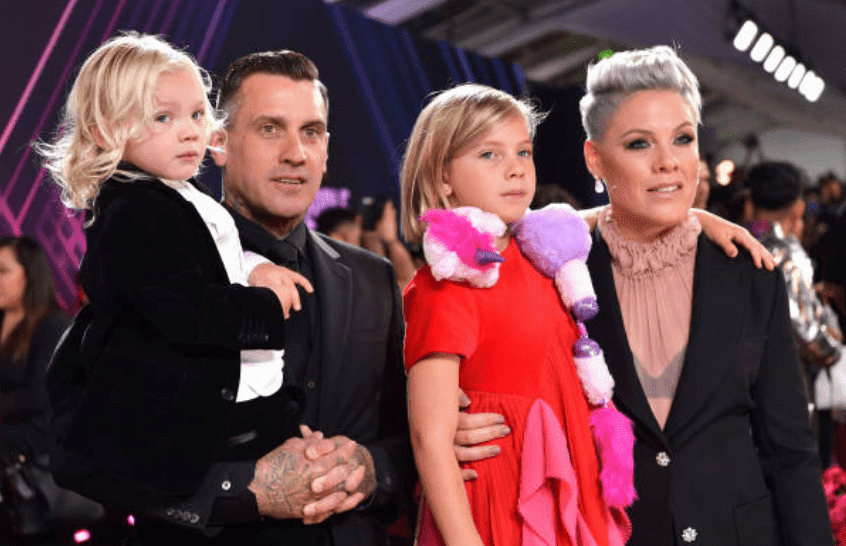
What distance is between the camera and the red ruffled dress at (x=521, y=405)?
82.9 inches

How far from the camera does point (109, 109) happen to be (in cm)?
202

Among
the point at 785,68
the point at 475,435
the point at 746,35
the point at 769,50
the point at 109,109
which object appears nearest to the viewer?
the point at 109,109

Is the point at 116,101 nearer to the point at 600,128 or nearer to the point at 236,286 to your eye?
the point at 236,286

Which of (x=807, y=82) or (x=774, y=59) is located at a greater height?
(x=807, y=82)

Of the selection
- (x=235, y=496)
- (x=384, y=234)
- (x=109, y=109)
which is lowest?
(x=235, y=496)

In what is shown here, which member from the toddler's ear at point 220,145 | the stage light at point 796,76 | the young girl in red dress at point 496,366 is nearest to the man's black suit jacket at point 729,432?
the young girl in red dress at point 496,366

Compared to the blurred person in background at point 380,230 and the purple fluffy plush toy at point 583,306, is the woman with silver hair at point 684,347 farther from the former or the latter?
the blurred person in background at point 380,230

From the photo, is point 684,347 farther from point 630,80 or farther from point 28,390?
point 28,390

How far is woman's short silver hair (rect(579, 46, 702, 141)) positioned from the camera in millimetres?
2326

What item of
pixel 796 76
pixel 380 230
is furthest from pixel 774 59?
pixel 380 230

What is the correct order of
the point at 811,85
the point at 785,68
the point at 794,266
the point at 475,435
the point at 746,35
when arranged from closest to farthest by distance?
the point at 475,435 → the point at 794,266 → the point at 746,35 → the point at 785,68 → the point at 811,85

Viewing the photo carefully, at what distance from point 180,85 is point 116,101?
0.13m

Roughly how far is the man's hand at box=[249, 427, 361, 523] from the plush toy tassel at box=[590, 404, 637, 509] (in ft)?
1.77

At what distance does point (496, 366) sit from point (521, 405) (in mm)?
98
